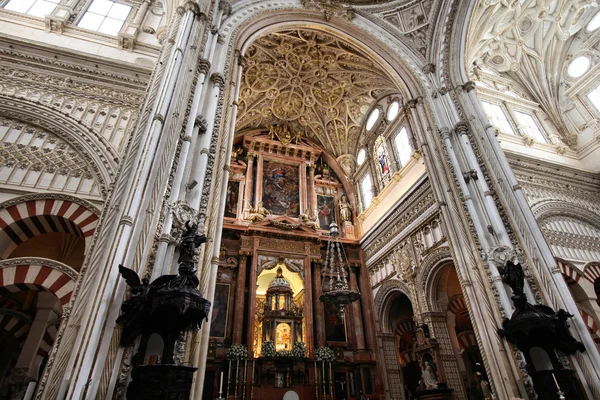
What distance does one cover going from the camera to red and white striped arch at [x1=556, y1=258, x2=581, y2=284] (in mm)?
9523

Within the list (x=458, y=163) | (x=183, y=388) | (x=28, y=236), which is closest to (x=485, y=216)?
(x=458, y=163)

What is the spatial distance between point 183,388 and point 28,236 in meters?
4.50

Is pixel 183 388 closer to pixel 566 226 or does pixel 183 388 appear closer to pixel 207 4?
pixel 207 4

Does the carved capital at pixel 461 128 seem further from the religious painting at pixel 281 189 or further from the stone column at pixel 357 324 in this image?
the religious painting at pixel 281 189

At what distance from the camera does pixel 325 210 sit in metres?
15.8

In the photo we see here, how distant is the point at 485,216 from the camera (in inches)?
308

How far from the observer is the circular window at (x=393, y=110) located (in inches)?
536

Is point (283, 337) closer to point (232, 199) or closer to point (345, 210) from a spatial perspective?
point (232, 199)

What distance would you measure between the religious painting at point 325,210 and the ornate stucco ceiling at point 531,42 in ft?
26.3

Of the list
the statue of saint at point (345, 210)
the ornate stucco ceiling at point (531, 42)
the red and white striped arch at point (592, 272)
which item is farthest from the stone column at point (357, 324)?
the ornate stucco ceiling at point (531, 42)

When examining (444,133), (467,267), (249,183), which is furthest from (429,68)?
(249,183)

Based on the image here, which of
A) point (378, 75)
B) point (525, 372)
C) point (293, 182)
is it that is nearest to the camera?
point (525, 372)

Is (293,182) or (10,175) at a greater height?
(293,182)

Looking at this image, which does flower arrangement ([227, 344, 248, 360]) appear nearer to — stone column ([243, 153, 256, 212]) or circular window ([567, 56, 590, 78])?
stone column ([243, 153, 256, 212])
